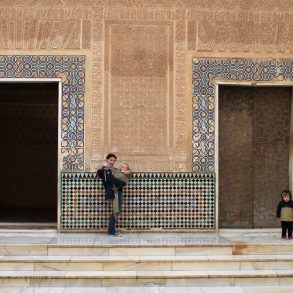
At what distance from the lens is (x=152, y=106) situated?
5527mm

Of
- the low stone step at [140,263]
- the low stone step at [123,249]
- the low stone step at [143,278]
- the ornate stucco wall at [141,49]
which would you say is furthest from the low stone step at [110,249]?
the ornate stucco wall at [141,49]

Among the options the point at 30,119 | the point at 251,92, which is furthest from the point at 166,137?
the point at 30,119

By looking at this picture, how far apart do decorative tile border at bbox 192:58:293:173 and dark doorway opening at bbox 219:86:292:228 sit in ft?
0.86

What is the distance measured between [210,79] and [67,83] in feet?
5.24

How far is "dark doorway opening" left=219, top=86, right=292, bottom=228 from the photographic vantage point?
5.83 meters

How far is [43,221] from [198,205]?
1.95 meters

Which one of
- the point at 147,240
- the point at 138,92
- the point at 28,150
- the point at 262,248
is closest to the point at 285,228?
the point at 262,248

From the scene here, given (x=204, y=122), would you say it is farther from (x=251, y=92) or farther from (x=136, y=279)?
(x=136, y=279)

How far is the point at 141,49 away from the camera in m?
5.55

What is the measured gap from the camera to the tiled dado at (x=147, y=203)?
17.8 feet

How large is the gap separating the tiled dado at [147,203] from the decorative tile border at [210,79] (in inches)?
10.2

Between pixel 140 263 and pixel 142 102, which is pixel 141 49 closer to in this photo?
pixel 142 102

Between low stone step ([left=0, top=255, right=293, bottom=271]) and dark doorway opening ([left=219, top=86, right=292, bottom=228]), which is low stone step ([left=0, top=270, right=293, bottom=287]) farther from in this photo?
dark doorway opening ([left=219, top=86, right=292, bottom=228])

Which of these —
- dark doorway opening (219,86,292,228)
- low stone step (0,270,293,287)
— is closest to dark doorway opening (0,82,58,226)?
dark doorway opening (219,86,292,228)
